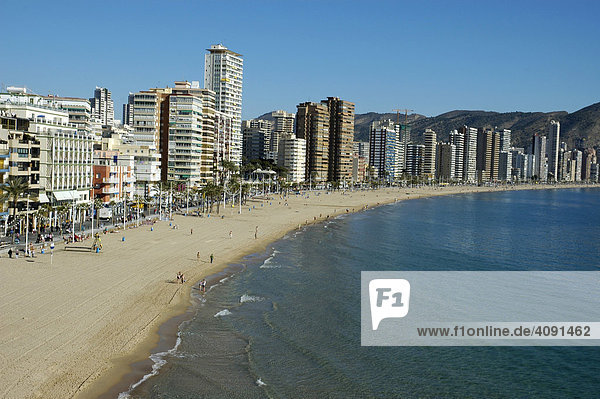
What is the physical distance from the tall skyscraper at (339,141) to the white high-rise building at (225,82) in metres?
50.8

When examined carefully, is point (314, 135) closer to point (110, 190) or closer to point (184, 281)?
point (110, 190)

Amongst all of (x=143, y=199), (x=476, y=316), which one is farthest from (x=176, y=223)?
(x=476, y=316)

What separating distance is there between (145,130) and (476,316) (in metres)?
80.8

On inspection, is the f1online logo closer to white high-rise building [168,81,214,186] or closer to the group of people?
the group of people

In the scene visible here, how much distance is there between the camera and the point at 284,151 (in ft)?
601

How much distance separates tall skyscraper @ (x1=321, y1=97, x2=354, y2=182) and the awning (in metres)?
139

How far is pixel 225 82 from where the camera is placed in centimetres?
15275

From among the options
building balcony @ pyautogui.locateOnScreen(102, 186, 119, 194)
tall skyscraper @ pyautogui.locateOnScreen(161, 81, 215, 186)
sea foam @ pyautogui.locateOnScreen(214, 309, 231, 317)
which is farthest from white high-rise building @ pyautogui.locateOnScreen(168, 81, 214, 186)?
sea foam @ pyautogui.locateOnScreen(214, 309, 231, 317)

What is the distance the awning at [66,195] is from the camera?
57763mm

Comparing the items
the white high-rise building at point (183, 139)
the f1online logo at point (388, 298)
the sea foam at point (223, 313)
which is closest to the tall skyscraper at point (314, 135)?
the white high-rise building at point (183, 139)

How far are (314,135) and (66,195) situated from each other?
137063 mm

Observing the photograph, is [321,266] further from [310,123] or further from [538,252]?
[310,123]
